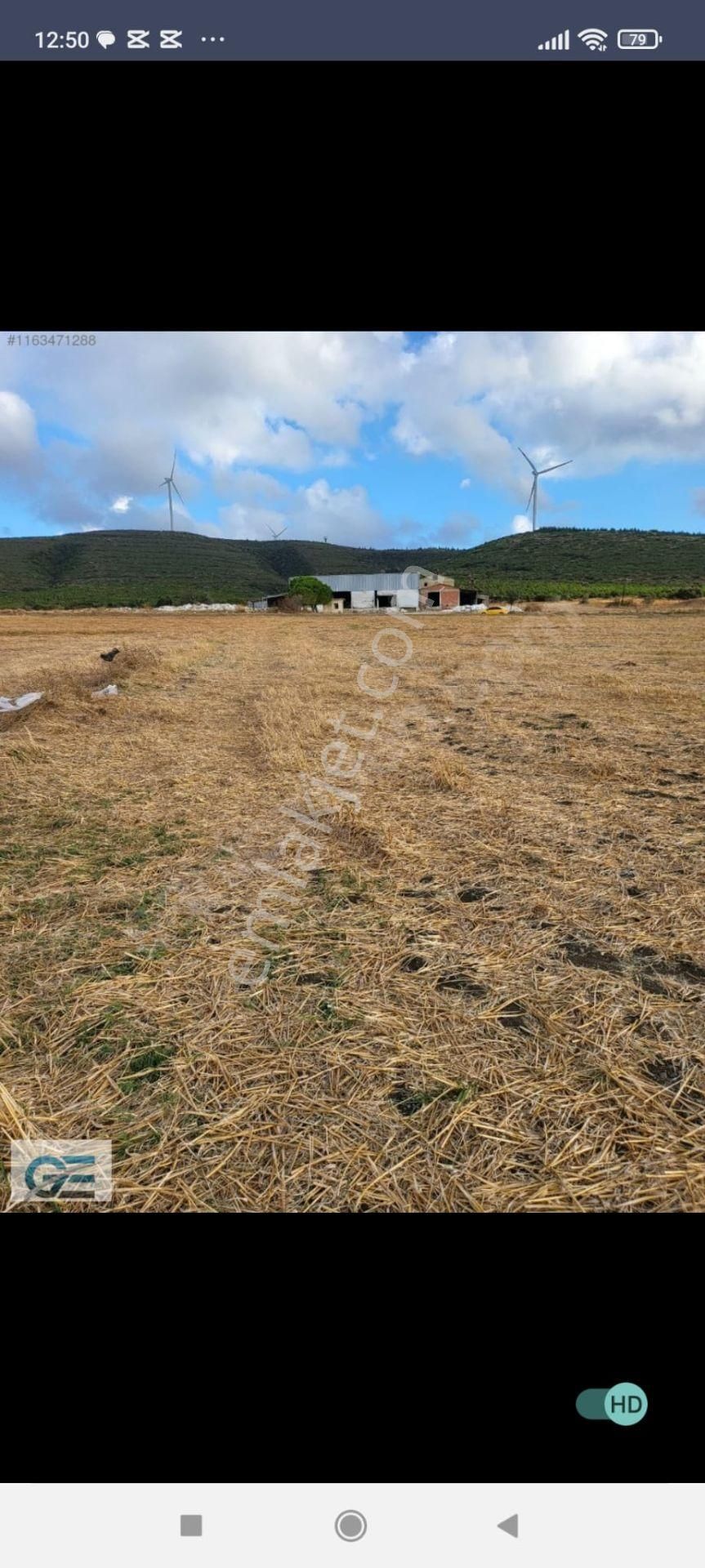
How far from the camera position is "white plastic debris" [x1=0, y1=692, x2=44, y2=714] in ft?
24.7

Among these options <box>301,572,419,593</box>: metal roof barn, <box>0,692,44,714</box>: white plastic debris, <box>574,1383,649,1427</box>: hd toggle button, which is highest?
<box>301,572,419,593</box>: metal roof barn

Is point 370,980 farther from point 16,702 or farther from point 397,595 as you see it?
point 397,595

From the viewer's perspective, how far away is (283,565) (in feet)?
241

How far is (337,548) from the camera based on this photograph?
8031cm

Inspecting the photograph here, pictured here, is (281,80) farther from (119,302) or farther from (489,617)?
(489,617)

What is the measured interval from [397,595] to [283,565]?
107 feet

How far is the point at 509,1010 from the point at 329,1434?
1.39m

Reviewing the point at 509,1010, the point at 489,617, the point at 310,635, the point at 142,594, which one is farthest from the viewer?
the point at 142,594

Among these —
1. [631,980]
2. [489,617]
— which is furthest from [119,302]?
[489,617]

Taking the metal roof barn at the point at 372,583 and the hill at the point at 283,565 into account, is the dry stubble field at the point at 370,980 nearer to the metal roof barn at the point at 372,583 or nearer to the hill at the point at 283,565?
the metal roof barn at the point at 372,583

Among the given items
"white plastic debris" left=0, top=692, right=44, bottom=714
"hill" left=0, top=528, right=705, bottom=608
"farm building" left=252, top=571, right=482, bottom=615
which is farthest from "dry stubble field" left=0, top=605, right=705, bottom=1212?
"hill" left=0, top=528, right=705, bottom=608

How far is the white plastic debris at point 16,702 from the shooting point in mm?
7520

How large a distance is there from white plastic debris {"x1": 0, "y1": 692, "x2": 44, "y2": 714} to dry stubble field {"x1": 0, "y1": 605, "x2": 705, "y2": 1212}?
1.58 metres

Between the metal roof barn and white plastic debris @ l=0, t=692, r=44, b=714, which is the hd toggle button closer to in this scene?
white plastic debris @ l=0, t=692, r=44, b=714
